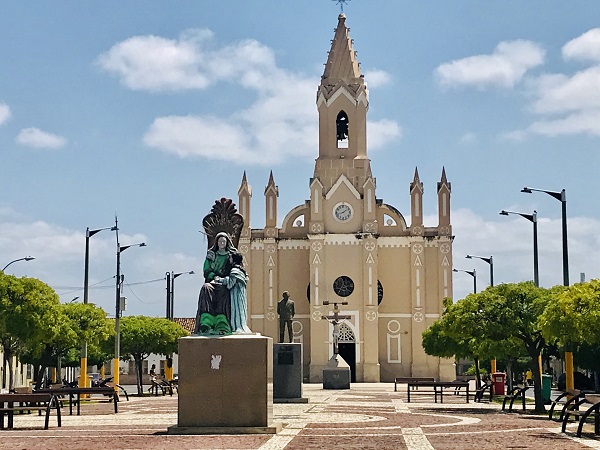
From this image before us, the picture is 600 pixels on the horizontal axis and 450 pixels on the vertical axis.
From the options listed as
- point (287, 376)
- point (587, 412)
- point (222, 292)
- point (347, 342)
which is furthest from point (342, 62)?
point (587, 412)

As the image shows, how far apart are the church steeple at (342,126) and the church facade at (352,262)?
0.07 metres

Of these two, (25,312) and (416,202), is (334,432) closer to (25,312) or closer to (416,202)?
(25,312)

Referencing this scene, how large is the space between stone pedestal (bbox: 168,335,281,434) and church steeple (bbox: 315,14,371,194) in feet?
183

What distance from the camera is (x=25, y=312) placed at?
3428cm

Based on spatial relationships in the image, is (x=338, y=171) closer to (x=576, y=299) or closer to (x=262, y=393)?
(x=576, y=299)

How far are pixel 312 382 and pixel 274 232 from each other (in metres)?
11.5

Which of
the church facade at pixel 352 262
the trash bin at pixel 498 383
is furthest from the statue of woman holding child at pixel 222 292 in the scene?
the church facade at pixel 352 262

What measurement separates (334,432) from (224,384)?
2474 mm

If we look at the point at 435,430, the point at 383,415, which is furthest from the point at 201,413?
the point at 383,415

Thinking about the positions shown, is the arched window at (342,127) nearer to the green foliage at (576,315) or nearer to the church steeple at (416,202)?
the church steeple at (416,202)

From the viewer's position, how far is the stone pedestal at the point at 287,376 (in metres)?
34.0

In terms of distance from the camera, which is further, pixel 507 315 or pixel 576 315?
pixel 507 315

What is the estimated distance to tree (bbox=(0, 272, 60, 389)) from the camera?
3406cm

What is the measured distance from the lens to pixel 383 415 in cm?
2753
